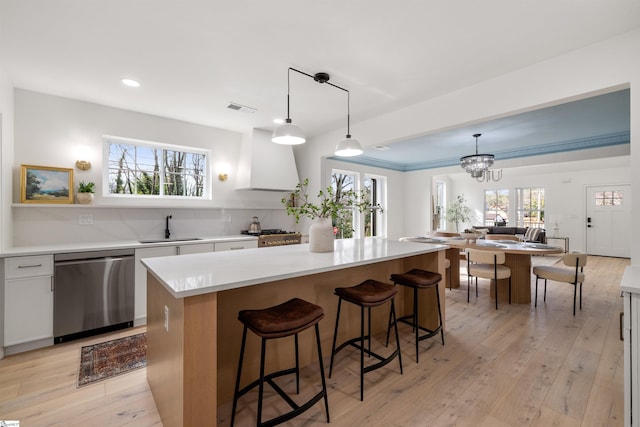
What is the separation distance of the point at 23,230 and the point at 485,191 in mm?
11559

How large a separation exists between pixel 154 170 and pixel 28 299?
2.01m

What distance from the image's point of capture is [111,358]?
2.48 meters

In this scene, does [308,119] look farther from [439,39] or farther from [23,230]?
[23,230]

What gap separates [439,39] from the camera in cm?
222

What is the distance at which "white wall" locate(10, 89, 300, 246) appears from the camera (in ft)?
10.2

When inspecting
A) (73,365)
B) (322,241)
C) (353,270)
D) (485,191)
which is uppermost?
(485,191)

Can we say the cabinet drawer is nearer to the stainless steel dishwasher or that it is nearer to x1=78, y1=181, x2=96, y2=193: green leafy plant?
the stainless steel dishwasher

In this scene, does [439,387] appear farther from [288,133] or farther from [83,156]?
[83,156]

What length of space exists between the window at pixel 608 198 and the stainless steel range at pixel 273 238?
8.96 meters

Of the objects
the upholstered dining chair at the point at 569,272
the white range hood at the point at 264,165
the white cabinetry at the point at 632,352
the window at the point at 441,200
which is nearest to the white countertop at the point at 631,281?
the white cabinetry at the point at 632,352

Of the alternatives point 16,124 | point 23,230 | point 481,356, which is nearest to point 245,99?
point 16,124

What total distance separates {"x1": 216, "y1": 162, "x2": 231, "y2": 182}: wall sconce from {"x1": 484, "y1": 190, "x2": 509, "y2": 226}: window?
9233 mm

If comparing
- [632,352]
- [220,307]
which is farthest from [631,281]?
[220,307]

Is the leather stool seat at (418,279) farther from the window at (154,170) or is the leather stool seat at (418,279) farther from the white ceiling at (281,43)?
the window at (154,170)
